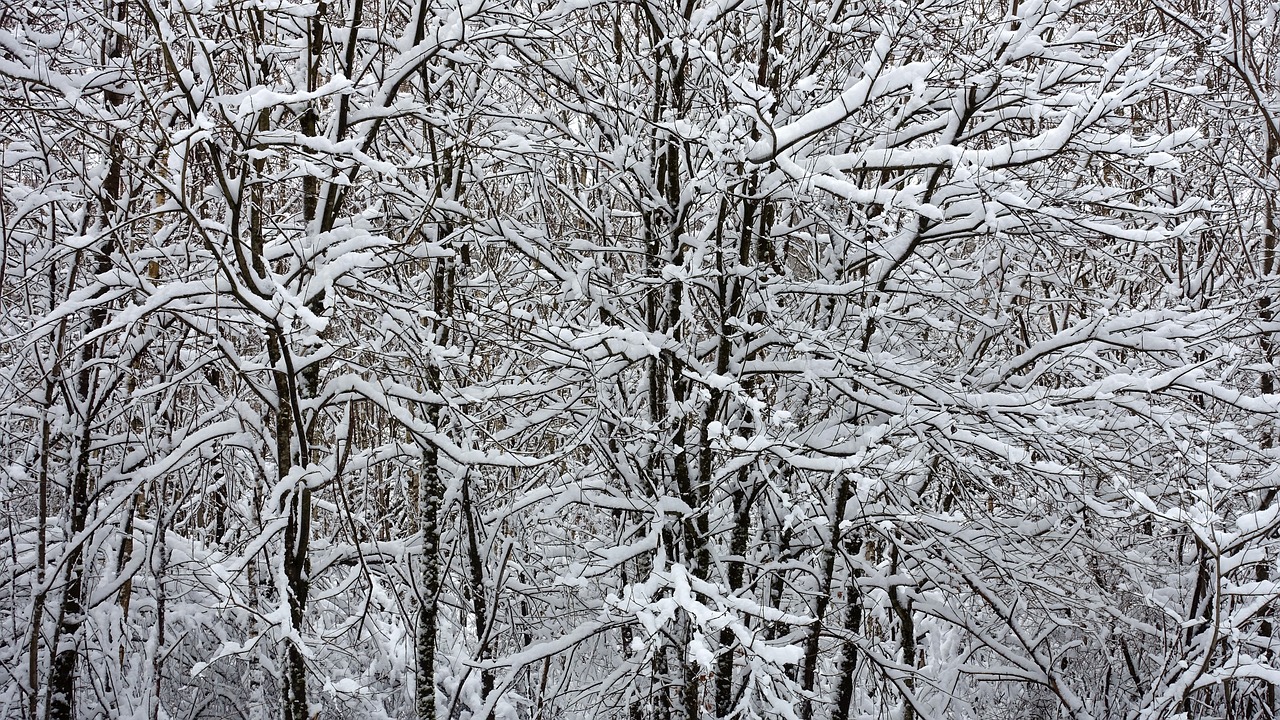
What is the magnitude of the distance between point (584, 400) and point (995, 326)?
117 inches

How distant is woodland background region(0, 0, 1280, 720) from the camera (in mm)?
4105

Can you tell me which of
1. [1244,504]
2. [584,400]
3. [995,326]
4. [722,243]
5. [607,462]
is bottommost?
[1244,504]

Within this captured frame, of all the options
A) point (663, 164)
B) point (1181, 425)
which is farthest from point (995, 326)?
point (663, 164)

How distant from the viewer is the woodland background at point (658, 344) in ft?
13.5

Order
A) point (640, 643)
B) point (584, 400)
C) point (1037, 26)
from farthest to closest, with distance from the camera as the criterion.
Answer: point (584, 400)
point (1037, 26)
point (640, 643)

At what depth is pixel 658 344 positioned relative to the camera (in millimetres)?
4777

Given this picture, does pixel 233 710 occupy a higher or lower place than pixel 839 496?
lower

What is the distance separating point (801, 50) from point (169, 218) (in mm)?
5264

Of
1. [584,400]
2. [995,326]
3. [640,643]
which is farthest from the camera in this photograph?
[995,326]

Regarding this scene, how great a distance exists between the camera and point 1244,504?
20.4 ft

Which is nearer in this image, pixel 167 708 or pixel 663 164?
pixel 663 164

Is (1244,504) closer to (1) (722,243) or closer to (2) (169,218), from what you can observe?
(1) (722,243)

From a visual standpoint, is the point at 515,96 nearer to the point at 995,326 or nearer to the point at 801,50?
the point at 801,50

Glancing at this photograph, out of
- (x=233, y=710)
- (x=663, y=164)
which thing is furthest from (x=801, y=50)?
(x=233, y=710)
